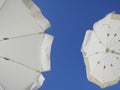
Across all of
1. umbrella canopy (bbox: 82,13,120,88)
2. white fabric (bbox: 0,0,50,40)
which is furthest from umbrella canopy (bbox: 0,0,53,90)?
umbrella canopy (bbox: 82,13,120,88)

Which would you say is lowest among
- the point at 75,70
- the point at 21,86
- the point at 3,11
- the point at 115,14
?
the point at 75,70

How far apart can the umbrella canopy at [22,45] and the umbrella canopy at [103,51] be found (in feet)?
2.29

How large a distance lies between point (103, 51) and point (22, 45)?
40.2 inches

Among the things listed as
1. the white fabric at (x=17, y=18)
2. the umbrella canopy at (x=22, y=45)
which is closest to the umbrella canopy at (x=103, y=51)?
the umbrella canopy at (x=22, y=45)

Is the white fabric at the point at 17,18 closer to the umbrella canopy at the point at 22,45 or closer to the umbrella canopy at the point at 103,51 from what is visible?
the umbrella canopy at the point at 22,45

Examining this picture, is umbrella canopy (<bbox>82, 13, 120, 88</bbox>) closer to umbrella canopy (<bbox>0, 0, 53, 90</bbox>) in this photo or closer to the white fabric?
umbrella canopy (<bbox>0, 0, 53, 90</bbox>)

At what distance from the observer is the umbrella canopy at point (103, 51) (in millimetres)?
2842

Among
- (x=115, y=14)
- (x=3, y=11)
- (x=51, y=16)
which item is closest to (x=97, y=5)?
(x=115, y=14)

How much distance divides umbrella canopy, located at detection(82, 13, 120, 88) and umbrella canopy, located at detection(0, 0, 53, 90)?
0.70 m

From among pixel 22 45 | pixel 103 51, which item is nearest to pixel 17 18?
pixel 22 45

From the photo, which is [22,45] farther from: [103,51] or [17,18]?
[103,51]

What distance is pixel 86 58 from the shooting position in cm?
290

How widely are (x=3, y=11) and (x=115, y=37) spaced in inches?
50.7

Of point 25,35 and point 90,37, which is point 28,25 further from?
point 90,37
